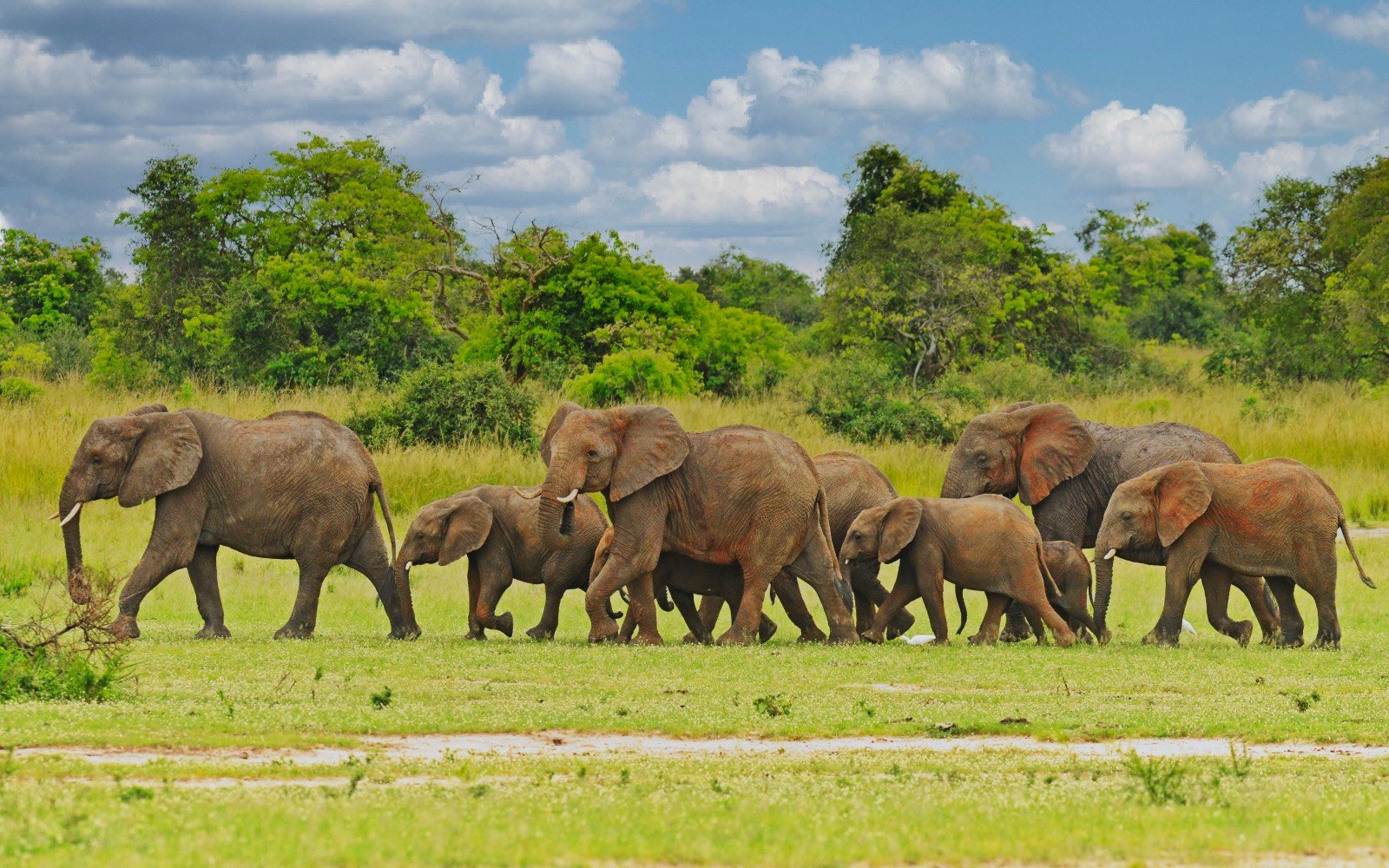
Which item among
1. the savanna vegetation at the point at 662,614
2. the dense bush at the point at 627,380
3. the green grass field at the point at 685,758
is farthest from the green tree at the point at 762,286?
the green grass field at the point at 685,758

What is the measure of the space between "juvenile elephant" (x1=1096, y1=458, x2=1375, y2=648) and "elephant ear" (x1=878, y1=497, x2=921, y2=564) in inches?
85.9

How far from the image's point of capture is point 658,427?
17641 mm

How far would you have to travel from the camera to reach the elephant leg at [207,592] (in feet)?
59.2

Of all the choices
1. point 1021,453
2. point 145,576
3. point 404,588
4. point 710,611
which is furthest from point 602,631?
point 1021,453

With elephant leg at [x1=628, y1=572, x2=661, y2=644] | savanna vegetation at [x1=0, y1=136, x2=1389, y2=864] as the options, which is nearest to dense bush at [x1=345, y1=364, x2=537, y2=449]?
savanna vegetation at [x1=0, y1=136, x2=1389, y2=864]

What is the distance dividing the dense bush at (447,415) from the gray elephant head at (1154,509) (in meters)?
13.8

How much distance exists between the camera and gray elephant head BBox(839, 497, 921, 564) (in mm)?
18125

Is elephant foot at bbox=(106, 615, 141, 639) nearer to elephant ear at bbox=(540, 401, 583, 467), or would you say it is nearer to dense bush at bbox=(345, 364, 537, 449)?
elephant ear at bbox=(540, 401, 583, 467)

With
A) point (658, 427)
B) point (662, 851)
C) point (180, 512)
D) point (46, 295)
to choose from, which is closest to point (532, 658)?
point (658, 427)

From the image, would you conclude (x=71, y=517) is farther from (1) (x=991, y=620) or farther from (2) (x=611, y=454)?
(1) (x=991, y=620)

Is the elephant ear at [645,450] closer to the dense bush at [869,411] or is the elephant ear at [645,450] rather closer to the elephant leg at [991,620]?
the elephant leg at [991,620]

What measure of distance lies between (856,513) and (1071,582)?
252cm

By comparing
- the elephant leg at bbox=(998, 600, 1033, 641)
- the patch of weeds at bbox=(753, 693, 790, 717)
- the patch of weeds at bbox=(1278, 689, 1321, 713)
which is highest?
the patch of weeds at bbox=(753, 693, 790, 717)

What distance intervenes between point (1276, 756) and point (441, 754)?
4.80 m
